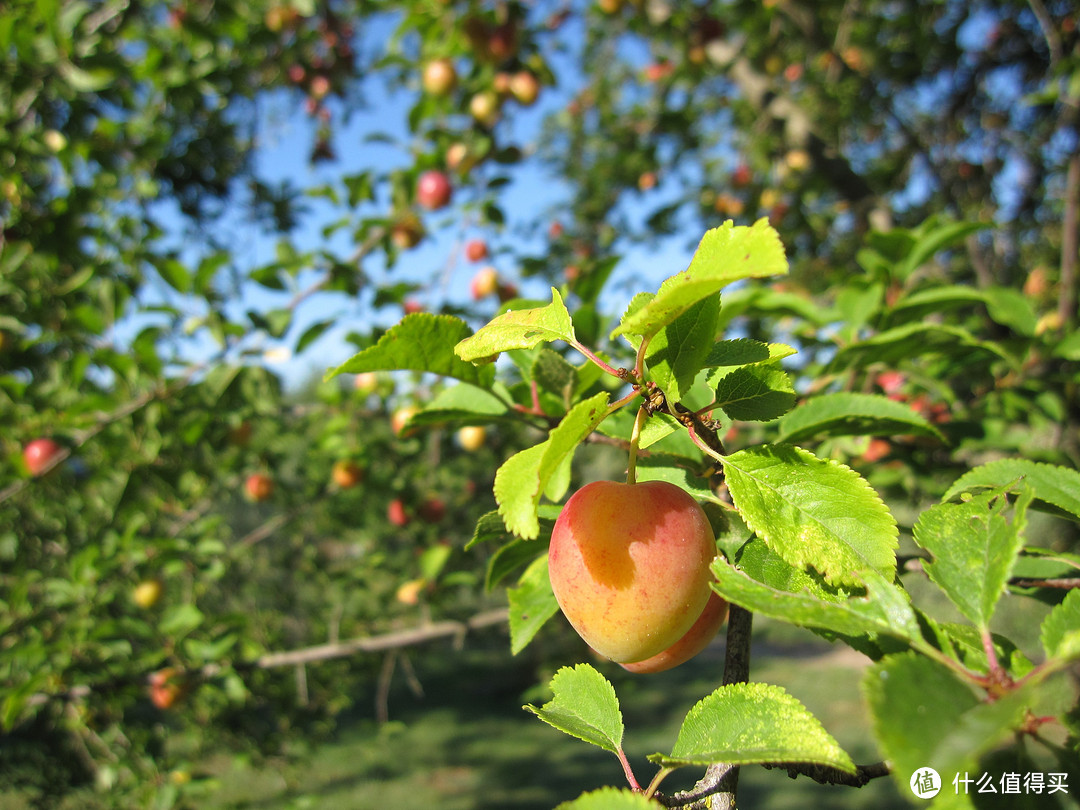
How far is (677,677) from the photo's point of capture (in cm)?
730

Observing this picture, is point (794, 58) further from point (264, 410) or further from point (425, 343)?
point (425, 343)

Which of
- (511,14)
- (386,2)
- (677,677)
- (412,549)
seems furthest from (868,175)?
(677,677)

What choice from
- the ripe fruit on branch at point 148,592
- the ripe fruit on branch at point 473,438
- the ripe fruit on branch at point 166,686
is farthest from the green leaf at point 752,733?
the ripe fruit on branch at point 148,592

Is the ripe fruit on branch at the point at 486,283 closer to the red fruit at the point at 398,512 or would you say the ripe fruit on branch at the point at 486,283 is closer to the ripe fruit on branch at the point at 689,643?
the red fruit at the point at 398,512

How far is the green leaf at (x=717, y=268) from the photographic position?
11.2 inches

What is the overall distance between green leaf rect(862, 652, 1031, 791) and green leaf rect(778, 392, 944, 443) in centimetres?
29

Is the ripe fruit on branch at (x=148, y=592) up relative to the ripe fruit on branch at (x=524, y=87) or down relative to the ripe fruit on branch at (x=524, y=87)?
down

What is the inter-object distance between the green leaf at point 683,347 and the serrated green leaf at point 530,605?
250mm

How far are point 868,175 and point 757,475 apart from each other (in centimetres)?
268

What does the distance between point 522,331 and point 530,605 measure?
29cm

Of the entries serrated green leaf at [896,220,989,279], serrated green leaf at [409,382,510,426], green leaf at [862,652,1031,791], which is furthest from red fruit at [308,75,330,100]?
green leaf at [862,652,1031,791]

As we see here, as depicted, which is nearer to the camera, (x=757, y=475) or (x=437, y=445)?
(x=757, y=475)

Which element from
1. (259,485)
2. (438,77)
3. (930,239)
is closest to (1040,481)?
(930,239)

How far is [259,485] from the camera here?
7.70 ft
